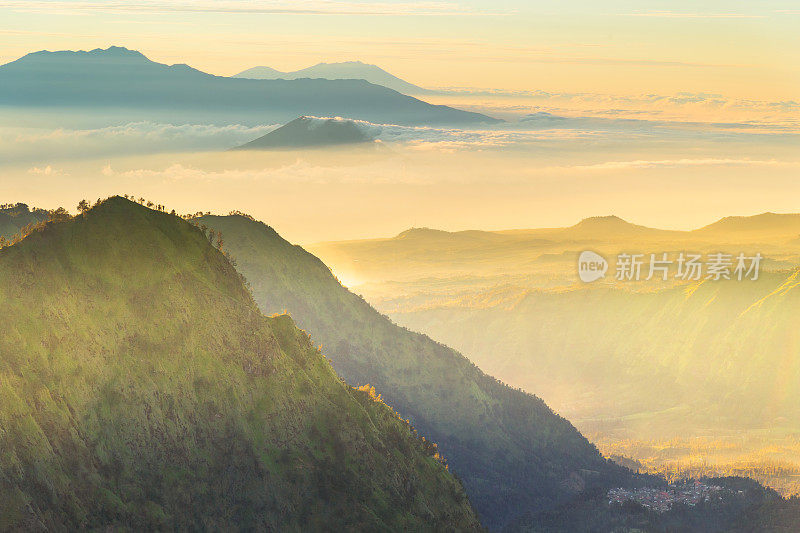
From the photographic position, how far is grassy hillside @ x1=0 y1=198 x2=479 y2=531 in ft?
408

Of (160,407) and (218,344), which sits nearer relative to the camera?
(160,407)

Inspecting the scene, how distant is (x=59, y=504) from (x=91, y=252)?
134 feet

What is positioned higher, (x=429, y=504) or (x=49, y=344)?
(x=49, y=344)

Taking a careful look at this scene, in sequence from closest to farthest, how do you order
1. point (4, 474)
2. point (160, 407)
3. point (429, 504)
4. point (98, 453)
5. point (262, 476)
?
point (4, 474) < point (98, 453) < point (160, 407) < point (262, 476) < point (429, 504)

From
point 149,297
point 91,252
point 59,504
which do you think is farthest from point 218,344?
point 59,504

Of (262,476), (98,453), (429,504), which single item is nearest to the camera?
(98,453)

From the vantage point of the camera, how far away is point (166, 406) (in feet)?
460

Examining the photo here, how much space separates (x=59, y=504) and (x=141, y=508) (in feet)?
45.5

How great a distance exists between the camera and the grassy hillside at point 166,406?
124 meters

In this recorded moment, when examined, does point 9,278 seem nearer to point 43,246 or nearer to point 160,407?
→ point 43,246

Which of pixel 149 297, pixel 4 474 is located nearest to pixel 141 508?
pixel 4 474

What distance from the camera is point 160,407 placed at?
13938 cm

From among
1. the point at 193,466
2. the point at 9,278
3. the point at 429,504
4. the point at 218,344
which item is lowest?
the point at 429,504

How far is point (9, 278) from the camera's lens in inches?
5281
